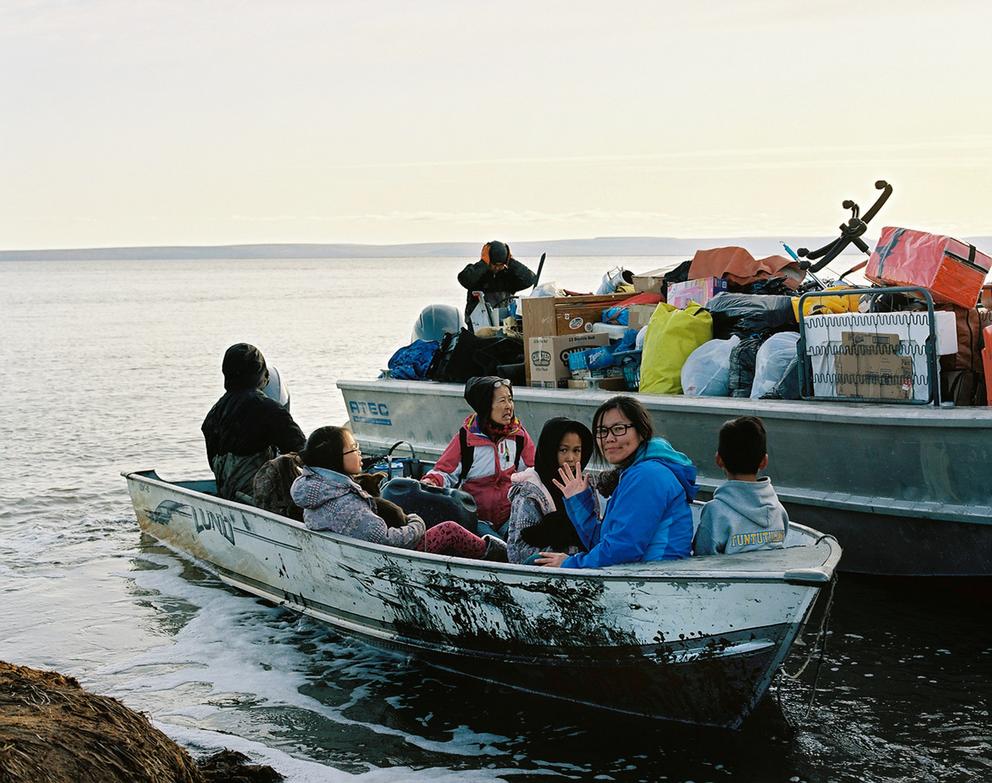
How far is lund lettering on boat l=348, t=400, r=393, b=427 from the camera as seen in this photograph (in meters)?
12.5

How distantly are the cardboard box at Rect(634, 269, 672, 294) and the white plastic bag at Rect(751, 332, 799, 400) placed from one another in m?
2.24

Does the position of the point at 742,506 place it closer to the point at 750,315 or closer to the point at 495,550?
the point at 495,550

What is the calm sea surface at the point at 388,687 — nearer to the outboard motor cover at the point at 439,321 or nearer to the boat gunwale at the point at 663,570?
the boat gunwale at the point at 663,570

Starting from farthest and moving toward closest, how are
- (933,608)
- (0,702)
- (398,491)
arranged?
(933,608) < (398,491) < (0,702)

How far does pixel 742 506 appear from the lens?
604 centimetres

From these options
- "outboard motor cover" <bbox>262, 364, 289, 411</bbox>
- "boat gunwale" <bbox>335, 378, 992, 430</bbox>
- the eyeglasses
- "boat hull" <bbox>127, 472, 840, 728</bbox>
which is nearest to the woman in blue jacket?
the eyeglasses

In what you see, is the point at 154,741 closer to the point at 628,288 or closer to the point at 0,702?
the point at 0,702

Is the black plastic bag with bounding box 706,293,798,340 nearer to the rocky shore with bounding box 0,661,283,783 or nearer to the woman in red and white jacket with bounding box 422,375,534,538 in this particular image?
the woman in red and white jacket with bounding box 422,375,534,538

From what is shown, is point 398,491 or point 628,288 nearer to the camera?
point 398,491

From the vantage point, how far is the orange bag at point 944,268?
8016 mm

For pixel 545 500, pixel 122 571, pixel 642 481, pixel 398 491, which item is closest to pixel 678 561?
pixel 642 481

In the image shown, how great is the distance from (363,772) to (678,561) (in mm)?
1746

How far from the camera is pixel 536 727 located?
644cm

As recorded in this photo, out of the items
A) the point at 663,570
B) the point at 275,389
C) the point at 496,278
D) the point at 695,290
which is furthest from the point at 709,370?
the point at 275,389
